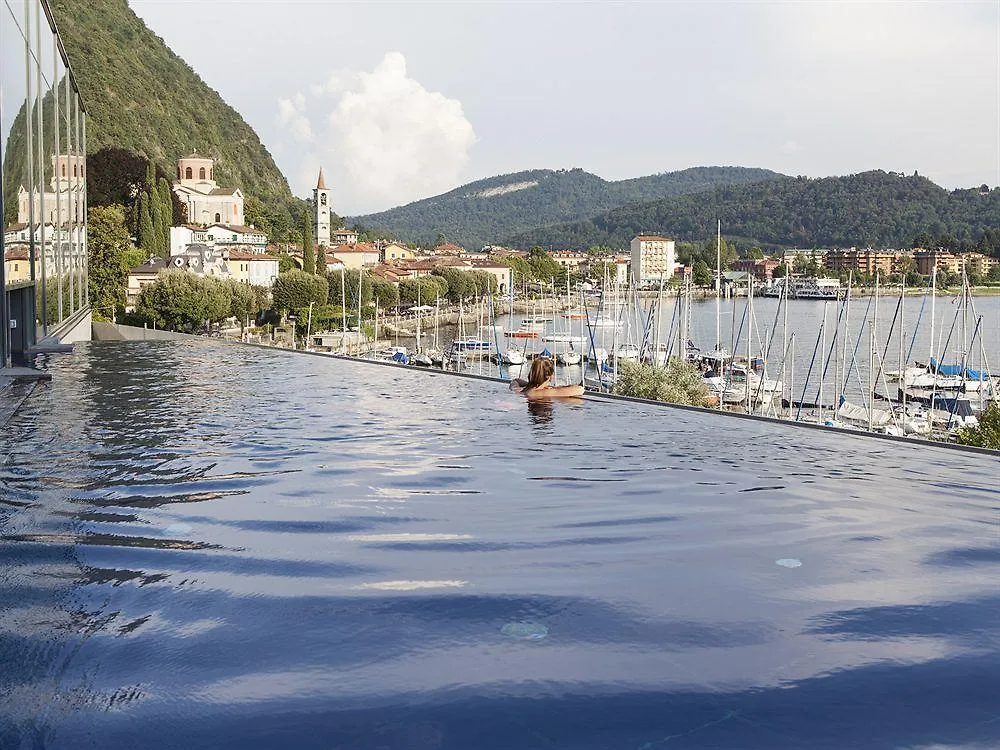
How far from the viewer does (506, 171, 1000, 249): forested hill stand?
159 metres

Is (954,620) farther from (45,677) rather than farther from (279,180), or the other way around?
(279,180)

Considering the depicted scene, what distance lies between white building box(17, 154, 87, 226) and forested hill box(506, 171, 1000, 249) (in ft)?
482

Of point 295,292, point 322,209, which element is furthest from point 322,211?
point 295,292

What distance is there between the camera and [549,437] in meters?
8.30

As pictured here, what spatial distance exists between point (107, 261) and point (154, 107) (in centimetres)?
6361

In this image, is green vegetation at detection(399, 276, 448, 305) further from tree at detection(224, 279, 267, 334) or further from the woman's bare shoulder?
the woman's bare shoulder

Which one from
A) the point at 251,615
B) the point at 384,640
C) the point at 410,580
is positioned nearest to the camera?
the point at 384,640

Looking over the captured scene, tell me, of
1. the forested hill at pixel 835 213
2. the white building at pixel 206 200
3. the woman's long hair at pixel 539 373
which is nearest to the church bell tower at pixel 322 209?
the white building at pixel 206 200

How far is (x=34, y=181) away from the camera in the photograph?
39.8ft

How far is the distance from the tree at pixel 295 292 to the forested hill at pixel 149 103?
122ft

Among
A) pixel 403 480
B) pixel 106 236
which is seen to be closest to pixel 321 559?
pixel 403 480

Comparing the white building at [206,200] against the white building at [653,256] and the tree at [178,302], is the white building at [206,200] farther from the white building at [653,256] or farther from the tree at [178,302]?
the white building at [653,256]

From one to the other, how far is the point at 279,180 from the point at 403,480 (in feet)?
466

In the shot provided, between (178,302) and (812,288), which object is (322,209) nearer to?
(812,288)
